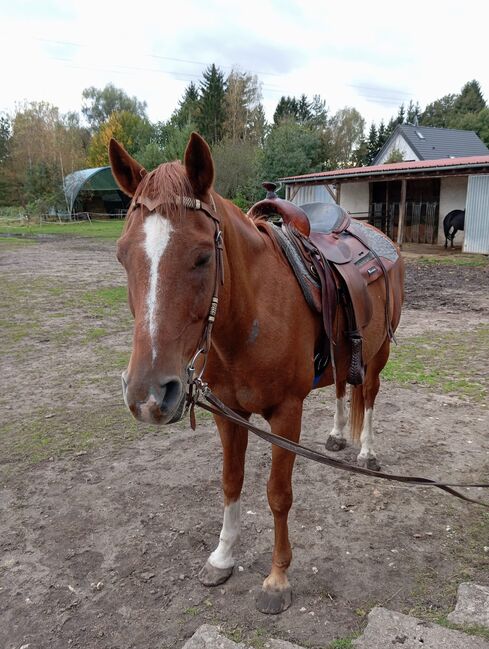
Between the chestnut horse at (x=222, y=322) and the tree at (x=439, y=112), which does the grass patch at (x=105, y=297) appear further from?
the tree at (x=439, y=112)

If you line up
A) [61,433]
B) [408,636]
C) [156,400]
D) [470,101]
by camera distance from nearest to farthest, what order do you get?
[156,400] < [408,636] < [61,433] < [470,101]

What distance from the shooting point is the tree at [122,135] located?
156 feet

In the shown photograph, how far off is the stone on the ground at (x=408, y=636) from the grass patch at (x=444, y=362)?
122 inches

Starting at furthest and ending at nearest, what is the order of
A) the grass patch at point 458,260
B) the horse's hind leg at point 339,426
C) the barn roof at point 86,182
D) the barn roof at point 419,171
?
the barn roof at point 86,182, the barn roof at point 419,171, the grass patch at point 458,260, the horse's hind leg at point 339,426

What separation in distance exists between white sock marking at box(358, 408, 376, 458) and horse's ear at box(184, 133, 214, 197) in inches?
101

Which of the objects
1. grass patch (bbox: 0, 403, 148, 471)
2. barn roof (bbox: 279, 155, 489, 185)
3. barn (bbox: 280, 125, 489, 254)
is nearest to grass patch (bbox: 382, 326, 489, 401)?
grass patch (bbox: 0, 403, 148, 471)

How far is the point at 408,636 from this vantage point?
1984mm

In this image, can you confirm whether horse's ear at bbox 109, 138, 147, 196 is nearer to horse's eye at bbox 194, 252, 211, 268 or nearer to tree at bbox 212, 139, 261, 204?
horse's eye at bbox 194, 252, 211, 268

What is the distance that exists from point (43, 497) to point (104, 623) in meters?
1.24

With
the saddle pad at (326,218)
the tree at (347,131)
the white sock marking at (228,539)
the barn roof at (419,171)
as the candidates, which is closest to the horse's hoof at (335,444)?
the white sock marking at (228,539)

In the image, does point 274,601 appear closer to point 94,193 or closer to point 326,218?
point 326,218

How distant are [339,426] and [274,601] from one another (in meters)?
1.90

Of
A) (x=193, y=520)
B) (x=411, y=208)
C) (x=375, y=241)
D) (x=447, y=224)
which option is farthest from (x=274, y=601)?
(x=411, y=208)

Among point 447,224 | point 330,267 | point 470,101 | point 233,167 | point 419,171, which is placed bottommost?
point 330,267
